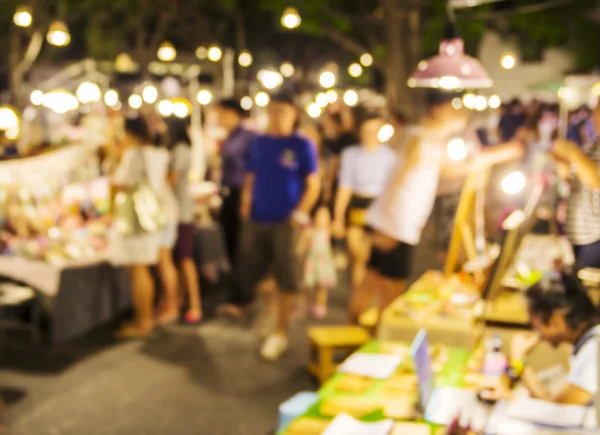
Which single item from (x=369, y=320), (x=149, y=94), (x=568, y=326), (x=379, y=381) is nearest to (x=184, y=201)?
(x=369, y=320)

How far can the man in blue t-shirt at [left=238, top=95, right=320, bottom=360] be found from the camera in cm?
585

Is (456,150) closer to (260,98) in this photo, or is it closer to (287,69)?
(260,98)

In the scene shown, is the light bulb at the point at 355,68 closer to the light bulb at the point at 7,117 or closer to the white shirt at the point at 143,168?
the light bulb at the point at 7,117

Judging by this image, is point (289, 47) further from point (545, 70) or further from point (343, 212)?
point (343, 212)

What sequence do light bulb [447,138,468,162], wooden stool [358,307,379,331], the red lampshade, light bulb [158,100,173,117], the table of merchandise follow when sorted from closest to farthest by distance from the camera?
→ the table of merchandise, the red lampshade, light bulb [447,138,468,162], wooden stool [358,307,379,331], light bulb [158,100,173,117]

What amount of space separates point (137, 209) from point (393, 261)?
230cm

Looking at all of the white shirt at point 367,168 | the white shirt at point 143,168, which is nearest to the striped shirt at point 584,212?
the white shirt at point 367,168

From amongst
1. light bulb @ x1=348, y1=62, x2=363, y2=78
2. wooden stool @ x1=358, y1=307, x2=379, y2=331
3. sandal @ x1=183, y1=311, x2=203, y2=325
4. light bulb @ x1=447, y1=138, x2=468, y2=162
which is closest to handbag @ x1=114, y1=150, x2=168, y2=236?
sandal @ x1=183, y1=311, x2=203, y2=325

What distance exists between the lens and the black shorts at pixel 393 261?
516cm

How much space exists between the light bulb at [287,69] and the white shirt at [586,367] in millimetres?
25029

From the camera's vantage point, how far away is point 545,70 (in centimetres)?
3278

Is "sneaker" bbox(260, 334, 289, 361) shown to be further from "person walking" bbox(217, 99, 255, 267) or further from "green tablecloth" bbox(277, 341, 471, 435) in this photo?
"person walking" bbox(217, 99, 255, 267)

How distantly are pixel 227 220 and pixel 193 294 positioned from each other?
1371 mm

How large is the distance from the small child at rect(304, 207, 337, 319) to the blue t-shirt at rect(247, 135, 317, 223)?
1.36m
